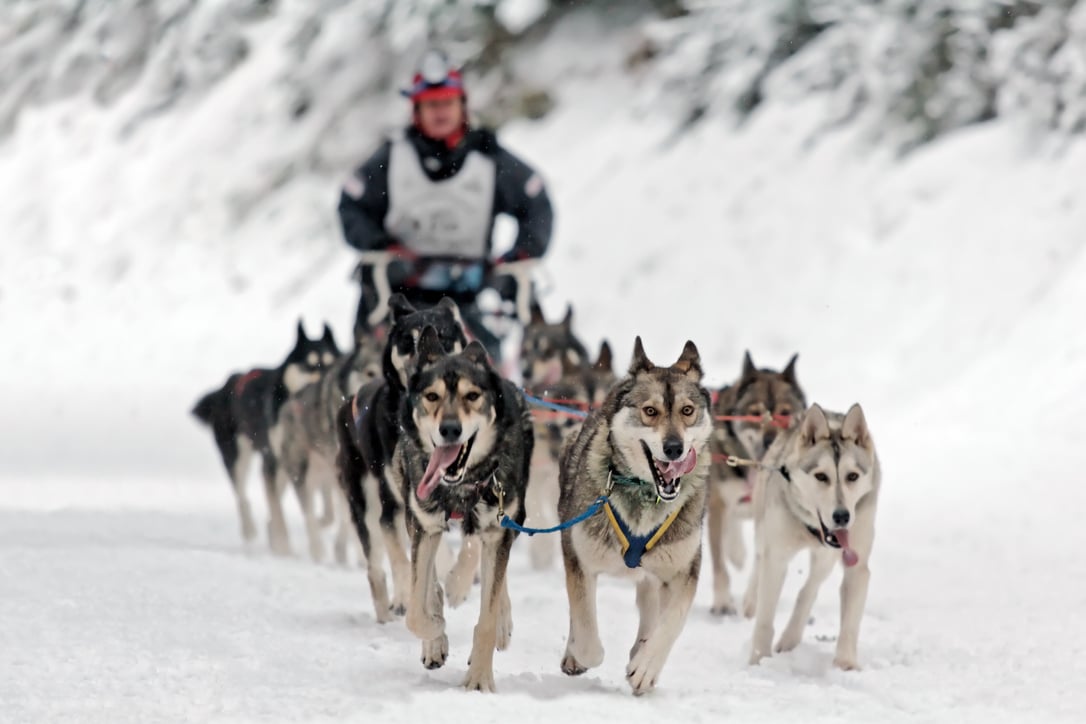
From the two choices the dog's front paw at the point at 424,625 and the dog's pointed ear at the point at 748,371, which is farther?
the dog's pointed ear at the point at 748,371

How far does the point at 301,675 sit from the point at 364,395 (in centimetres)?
149

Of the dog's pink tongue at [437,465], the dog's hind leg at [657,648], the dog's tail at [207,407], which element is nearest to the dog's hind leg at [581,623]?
the dog's hind leg at [657,648]

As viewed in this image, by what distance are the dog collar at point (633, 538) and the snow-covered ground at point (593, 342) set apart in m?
0.37

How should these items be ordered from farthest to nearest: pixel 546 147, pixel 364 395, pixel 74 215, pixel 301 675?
pixel 74 215 → pixel 546 147 → pixel 364 395 → pixel 301 675

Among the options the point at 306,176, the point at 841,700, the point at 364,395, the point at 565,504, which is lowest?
the point at 841,700

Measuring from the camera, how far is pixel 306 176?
20.0m

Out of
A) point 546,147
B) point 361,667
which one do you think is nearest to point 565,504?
point 361,667

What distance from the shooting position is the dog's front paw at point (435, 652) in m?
3.97

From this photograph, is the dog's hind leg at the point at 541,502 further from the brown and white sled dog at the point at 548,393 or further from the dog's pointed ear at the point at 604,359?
the dog's pointed ear at the point at 604,359

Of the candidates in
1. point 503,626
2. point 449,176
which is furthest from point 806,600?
point 449,176

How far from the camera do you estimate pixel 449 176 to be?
7043mm

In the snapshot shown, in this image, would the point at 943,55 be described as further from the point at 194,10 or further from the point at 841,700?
the point at 194,10

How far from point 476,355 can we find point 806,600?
1691mm

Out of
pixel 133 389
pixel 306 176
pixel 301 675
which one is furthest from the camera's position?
pixel 306 176
